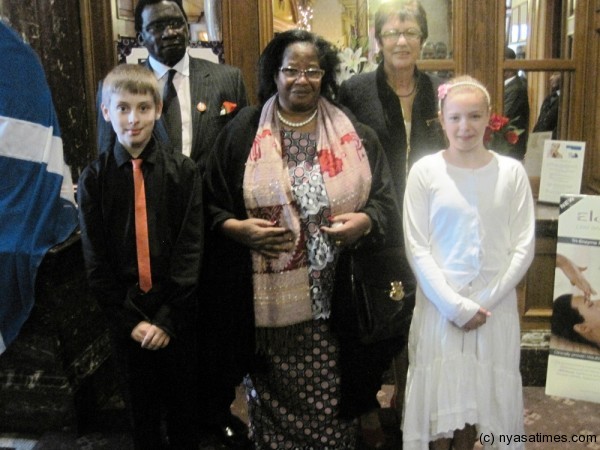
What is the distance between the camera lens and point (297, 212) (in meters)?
1.87

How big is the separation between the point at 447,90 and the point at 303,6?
59.6 inches

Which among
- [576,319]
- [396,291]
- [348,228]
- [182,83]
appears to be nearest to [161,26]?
[182,83]

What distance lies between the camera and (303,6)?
3.07 m

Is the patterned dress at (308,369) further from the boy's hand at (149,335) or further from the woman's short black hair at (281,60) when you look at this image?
the boy's hand at (149,335)

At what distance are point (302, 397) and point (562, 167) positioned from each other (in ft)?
4.86

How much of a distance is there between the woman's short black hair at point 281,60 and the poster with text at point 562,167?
1.14m

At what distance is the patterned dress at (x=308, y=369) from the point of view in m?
1.87

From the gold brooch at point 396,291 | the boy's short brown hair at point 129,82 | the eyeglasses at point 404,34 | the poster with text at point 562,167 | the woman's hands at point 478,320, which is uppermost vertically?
the eyeglasses at point 404,34

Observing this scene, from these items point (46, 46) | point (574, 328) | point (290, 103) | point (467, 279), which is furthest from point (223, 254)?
point (574, 328)

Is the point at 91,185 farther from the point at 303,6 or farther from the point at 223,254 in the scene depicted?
the point at 303,6

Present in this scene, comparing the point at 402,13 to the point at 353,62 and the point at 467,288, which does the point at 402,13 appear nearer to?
the point at 353,62

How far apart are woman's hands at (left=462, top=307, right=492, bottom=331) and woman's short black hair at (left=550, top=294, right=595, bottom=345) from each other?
86cm

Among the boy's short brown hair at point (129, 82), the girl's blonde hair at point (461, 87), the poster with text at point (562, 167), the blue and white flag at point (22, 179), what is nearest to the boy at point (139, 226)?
the boy's short brown hair at point (129, 82)

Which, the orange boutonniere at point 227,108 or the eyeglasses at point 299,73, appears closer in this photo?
the eyeglasses at point 299,73
